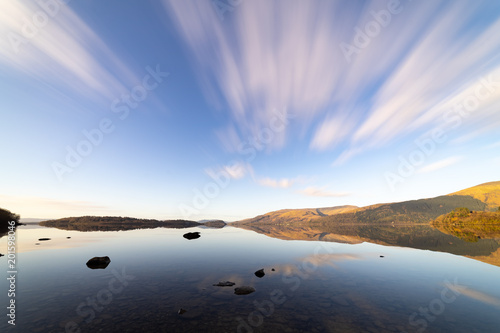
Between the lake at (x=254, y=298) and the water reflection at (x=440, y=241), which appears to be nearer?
the lake at (x=254, y=298)

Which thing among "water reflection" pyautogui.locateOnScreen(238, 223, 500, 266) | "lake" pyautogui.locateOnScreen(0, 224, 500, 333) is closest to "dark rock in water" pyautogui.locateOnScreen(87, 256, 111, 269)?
"lake" pyautogui.locateOnScreen(0, 224, 500, 333)

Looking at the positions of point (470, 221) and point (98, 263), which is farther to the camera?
point (470, 221)

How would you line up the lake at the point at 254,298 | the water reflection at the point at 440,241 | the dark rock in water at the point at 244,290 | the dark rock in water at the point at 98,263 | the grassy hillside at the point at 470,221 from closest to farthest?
the lake at the point at 254,298
the dark rock in water at the point at 244,290
the dark rock in water at the point at 98,263
the water reflection at the point at 440,241
the grassy hillside at the point at 470,221

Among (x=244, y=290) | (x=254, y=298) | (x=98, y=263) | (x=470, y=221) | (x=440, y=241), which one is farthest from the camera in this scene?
(x=470, y=221)

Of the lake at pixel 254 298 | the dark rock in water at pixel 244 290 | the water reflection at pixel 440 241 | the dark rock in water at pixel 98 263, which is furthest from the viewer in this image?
the water reflection at pixel 440 241

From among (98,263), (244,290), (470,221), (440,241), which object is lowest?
(470,221)

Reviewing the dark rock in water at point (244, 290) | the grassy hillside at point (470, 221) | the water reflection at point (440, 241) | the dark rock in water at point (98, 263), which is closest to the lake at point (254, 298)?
the dark rock in water at point (244, 290)

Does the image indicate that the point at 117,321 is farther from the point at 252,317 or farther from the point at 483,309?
the point at 483,309

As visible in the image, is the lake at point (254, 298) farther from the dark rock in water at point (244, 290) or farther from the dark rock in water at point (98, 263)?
the dark rock in water at point (98, 263)

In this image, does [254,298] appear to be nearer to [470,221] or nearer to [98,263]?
[98,263]

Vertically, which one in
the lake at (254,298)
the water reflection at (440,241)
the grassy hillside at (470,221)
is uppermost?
the lake at (254,298)

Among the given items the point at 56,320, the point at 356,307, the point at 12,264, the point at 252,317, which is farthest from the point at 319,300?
the point at 12,264

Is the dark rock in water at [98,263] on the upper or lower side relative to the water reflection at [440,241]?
upper

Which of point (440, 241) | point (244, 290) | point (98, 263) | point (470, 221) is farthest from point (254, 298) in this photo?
point (470, 221)
